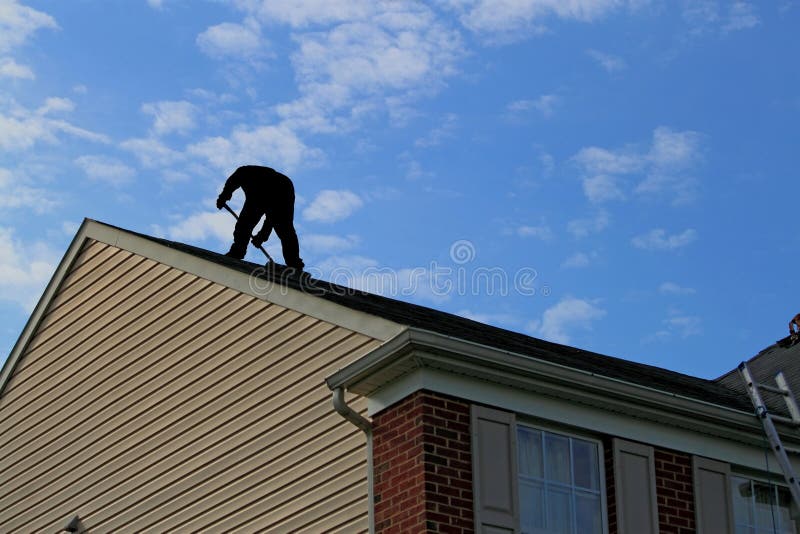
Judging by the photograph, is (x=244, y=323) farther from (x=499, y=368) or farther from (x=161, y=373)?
(x=499, y=368)

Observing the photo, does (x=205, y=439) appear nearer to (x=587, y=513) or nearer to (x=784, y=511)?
(x=587, y=513)

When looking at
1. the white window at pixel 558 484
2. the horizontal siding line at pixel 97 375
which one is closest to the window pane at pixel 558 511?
the white window at pixel 558 484

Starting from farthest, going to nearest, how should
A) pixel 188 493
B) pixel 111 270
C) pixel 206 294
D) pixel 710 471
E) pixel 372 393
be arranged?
pixel 111 270 → pixel 206 294 → pixel 188 493 → pixel 710 471 → pixel 372 393

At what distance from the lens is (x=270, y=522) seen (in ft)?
45.3

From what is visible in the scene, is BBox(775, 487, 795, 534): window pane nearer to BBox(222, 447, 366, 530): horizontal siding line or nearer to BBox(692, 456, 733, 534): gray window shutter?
BBox(692, 456, 733, 534): gray window shutter

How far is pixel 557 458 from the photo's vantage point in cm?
1305

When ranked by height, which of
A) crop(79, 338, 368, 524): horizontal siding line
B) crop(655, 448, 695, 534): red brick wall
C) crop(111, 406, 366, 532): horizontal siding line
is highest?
crop(79, 338, 368, 524): horizontal siding line

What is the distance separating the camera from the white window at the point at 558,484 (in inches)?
499

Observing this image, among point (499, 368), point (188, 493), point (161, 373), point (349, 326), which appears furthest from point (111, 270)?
point (499, 368)

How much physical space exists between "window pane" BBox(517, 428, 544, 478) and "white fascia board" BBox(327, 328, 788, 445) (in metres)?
0.38

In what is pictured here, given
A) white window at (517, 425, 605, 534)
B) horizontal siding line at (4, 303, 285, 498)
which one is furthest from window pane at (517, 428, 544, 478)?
horizontal siding line at (4, 303, 285, 498)

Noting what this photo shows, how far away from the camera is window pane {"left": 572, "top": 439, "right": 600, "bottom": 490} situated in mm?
13125

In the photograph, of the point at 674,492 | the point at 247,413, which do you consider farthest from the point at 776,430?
the point at 247,413

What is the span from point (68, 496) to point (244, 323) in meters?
3.41
